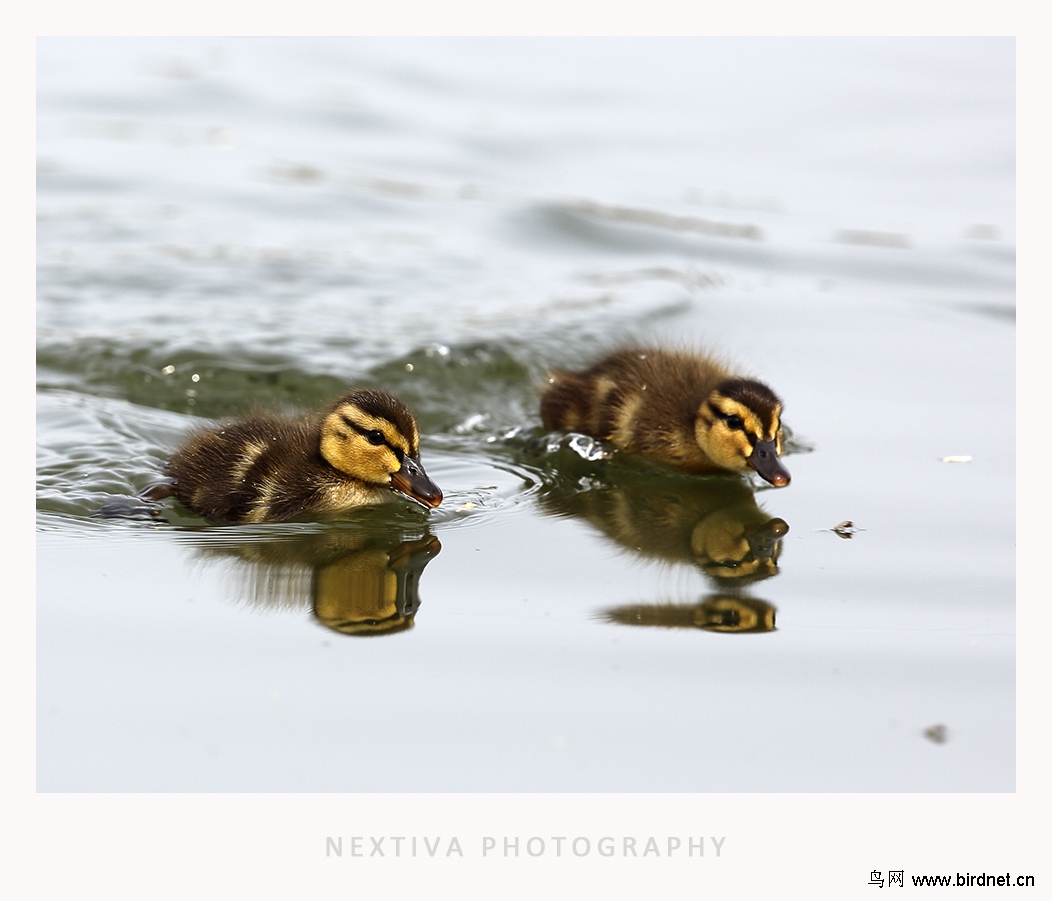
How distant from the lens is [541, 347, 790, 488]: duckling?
5.00m

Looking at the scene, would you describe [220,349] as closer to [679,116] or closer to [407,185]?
[407,185]

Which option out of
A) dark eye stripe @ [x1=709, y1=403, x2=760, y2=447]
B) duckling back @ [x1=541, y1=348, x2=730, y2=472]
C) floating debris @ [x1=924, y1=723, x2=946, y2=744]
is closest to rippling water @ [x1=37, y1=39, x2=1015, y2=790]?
floating debris @ [x1=924, y1=723, x2=946, y2=744]

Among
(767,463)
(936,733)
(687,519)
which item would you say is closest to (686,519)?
(687,519)

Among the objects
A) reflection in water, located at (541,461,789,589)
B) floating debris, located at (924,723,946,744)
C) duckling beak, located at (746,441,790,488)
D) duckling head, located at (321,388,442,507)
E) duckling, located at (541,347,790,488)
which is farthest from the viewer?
duckling, located at (541,347,790,488)

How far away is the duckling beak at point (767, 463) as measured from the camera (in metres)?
4.88

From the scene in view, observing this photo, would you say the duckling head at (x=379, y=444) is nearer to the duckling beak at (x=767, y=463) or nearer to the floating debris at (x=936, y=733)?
the duckling beak at (x=767, y=463)

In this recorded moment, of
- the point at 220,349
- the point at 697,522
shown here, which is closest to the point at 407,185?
the point at 220,349

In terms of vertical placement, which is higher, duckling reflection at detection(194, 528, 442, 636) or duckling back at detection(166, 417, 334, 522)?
duckling back at detection(166, 417, 334, 522)

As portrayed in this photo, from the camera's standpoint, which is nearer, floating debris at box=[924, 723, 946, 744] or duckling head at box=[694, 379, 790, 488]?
floating debris at box=[924, 723, 946, 744]

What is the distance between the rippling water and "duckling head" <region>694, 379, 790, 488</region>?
0.50 feet

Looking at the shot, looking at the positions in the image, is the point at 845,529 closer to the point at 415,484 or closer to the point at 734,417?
the point at 734,417

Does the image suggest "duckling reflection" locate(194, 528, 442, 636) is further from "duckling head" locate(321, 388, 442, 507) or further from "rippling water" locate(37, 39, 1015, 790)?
"duckling head" locate(321, 388, 442, 507)

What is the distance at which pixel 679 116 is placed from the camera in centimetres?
1212

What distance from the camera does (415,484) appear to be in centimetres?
450
